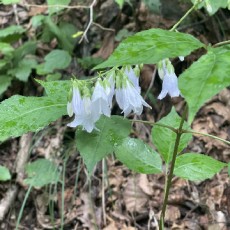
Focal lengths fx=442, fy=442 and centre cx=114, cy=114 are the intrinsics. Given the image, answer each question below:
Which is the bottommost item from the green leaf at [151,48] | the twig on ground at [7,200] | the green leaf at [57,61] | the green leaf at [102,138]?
the twig on ground at [7,200]

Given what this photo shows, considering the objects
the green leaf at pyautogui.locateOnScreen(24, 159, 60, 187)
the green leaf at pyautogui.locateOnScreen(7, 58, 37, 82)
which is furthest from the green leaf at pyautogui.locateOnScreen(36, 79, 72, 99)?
the green leaf at pyautogui.locateOnScreen(7, 58, 37, 82)

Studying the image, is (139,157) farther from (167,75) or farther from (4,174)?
(4,174)

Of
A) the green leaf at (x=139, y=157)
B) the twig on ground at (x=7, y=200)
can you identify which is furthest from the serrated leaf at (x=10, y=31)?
the green leaf at (x=139, y=157)

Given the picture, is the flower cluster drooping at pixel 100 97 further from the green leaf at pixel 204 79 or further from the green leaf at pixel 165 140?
the green leaf at pixel 204 79

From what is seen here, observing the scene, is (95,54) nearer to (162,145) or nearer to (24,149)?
(24,149)

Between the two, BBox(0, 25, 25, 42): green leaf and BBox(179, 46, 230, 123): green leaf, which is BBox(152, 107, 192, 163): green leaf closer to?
BBox(179, 46, 230, 123): green leaf
